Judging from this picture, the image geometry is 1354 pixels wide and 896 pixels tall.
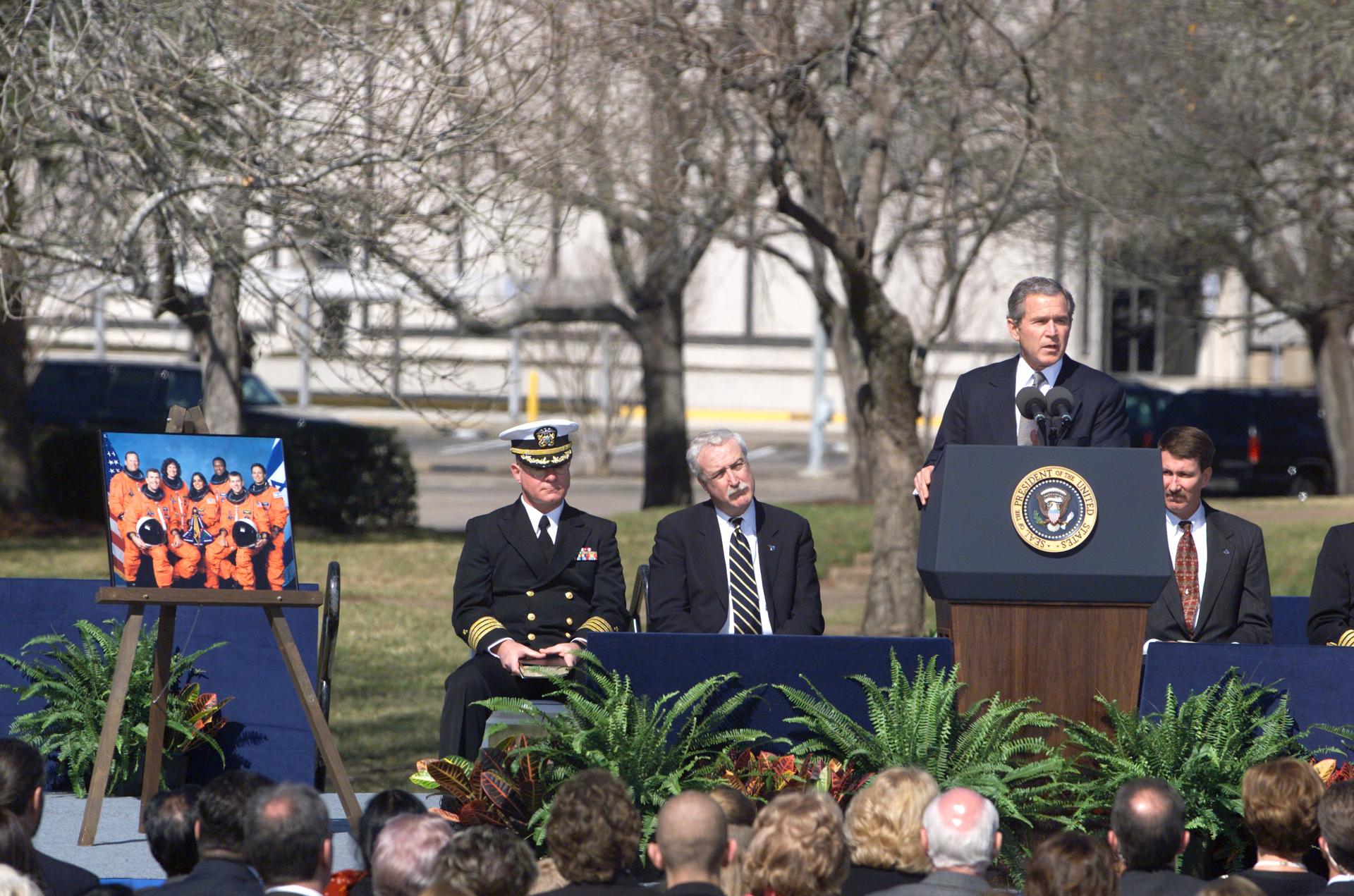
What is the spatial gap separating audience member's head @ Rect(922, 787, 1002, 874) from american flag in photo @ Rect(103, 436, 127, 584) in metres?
3.59

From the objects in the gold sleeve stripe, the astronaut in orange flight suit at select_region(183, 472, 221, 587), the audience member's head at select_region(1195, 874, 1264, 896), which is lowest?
the audience member's head at select_region(1195, 874, 1264, 896)

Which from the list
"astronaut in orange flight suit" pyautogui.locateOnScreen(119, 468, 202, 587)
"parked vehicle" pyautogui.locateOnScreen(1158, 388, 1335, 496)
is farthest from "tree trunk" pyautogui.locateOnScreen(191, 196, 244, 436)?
"parked vehicle" pyautogui.locateOnScreen(1158, 388, 1335, 496)

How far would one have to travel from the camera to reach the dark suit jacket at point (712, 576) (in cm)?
704

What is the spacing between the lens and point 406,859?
4289 mm

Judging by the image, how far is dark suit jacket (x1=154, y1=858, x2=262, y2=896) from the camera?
4270mm

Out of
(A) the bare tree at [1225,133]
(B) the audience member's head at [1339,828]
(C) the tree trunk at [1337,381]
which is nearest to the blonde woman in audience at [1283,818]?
(B) the audience member's head at [1339,828]

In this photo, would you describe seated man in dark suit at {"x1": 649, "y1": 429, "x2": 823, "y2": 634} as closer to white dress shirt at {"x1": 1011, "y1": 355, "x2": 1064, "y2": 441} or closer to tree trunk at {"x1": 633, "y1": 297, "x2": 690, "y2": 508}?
white dress shirt at {"x1": 1011, "y1": 355, "x2": 1064, "y2": 441}

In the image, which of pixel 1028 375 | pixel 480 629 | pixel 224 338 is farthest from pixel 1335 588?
pixel 224 338

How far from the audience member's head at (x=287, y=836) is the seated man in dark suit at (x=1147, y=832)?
2120 mm

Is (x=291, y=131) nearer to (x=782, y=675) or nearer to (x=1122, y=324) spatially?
(x=782, y=675)

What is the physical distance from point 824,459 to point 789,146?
2168 centimetres

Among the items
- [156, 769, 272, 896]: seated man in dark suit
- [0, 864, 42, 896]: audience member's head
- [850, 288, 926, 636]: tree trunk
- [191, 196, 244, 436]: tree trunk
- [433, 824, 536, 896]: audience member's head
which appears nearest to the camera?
[0, 864, 42, 896]: audience member's head

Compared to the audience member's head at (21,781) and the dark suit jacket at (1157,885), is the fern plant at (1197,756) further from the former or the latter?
the audience member's head at (21,781)

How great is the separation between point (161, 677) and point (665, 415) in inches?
560
